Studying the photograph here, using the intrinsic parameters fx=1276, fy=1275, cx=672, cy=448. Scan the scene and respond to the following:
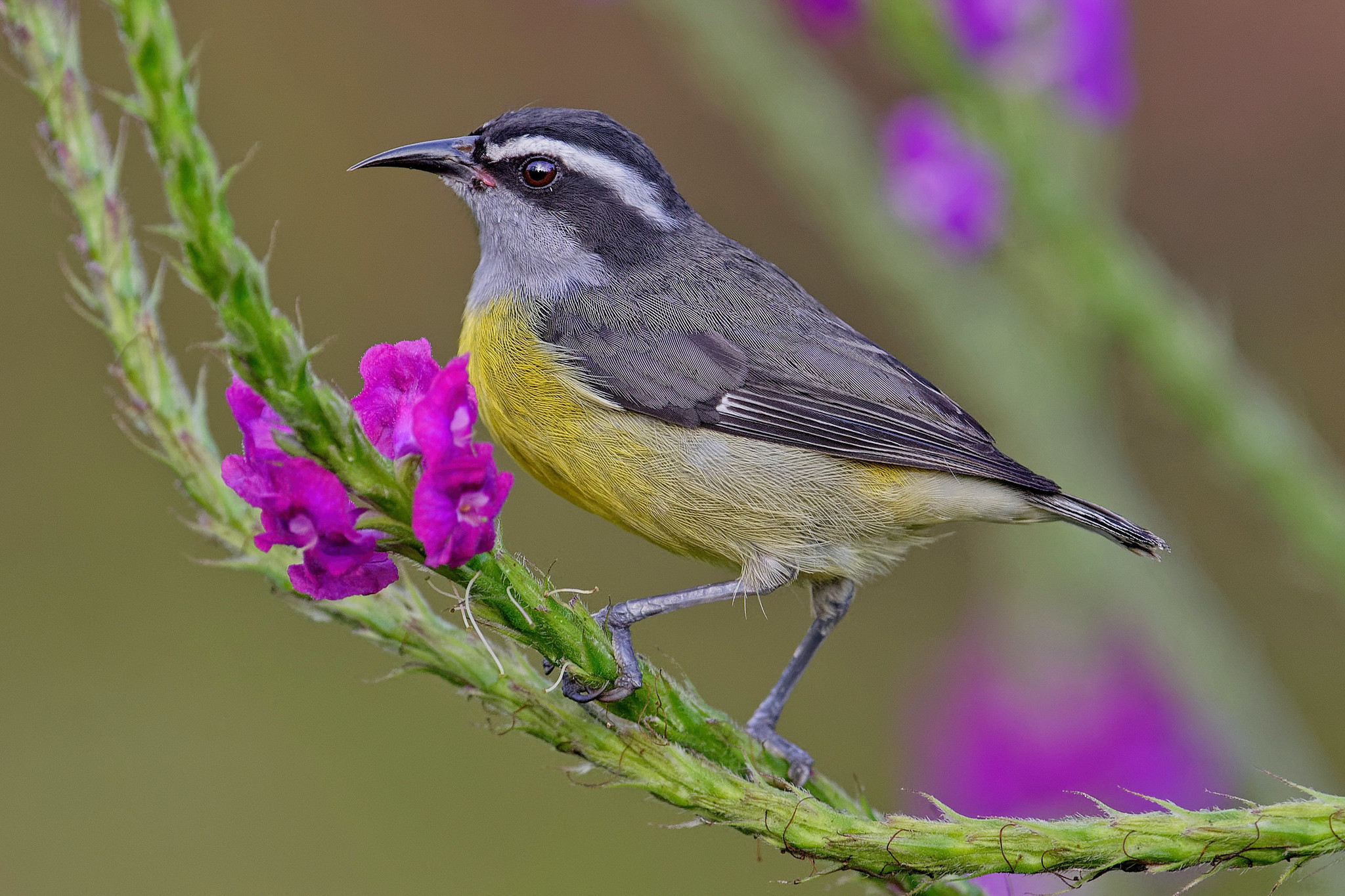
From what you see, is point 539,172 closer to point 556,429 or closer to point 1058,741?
point 556,429

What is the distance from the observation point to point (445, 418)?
2234 millimetres

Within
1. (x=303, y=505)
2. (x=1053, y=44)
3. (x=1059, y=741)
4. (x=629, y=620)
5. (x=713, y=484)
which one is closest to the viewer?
(x=303, y=505)

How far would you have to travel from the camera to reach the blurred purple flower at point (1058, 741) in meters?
4.86

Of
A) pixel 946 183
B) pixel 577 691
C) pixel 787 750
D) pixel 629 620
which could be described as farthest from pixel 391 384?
pixel 946 183

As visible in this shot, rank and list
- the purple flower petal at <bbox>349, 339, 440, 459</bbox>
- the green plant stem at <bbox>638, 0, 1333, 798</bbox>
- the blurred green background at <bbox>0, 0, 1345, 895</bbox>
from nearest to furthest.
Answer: the purple flower petal at <bbox>349, 339, 440, 459</bbox>, the green plant stem at <bbox>638, 0, 1333, 798</bbox>, the blurred green background at <bbox>0, 0, 1345, 895</bbox>

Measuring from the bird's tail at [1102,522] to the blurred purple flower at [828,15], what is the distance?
6.96 feet

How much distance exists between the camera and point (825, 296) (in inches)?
373

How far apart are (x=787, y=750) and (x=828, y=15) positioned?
9.50 feet

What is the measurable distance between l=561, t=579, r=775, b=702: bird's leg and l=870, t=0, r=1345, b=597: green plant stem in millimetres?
2068

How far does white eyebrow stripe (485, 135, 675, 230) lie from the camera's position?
4.15 metres

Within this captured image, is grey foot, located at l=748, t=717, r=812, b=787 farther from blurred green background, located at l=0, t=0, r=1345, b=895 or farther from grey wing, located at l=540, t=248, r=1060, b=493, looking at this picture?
blurred green background, located at l=0, t=0, r=1345, b=895

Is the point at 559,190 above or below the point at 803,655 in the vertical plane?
above

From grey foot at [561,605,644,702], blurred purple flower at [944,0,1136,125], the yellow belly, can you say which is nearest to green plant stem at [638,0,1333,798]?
blurred purple flower at [944,0,1136,125]

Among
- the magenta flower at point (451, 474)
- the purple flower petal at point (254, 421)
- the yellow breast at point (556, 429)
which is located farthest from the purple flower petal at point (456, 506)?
the yellow breast at point (556, 429)
